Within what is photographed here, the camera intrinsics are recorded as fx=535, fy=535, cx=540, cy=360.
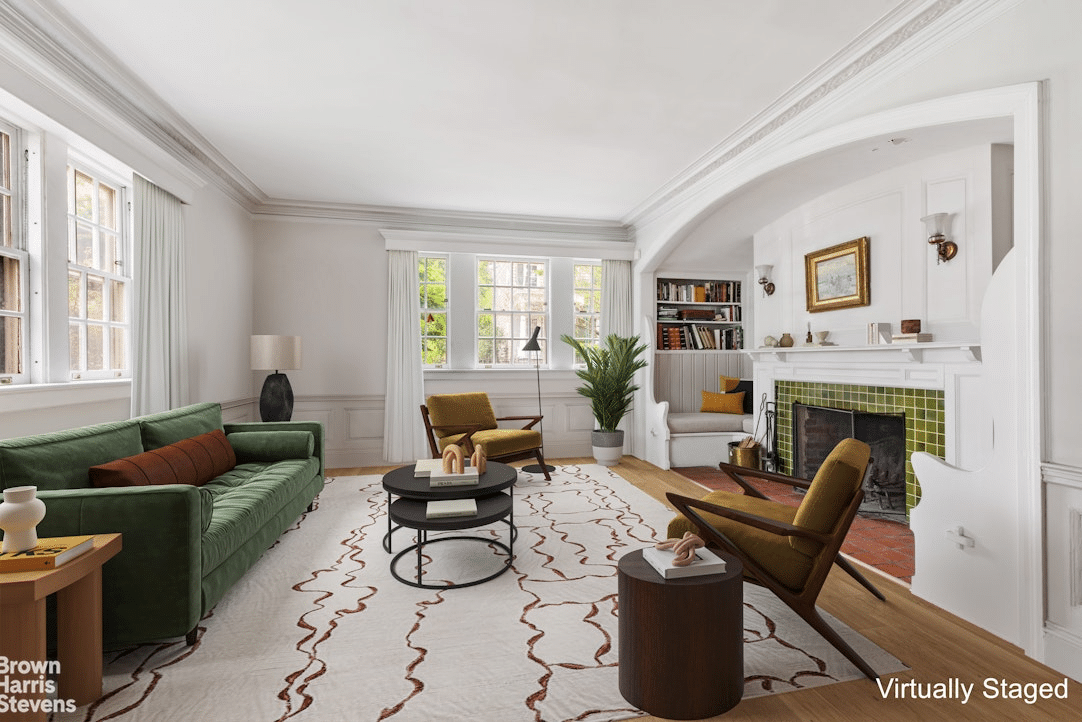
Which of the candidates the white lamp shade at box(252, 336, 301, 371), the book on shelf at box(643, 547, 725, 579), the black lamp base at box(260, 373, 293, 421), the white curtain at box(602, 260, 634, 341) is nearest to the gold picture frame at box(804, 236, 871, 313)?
the white curtain at box(602, 260, 634, 341)

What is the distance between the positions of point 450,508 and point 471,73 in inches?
97.3

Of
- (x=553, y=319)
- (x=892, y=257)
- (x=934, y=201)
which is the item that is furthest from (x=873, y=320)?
(x=553, y=319)

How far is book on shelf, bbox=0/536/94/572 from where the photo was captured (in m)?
1.73

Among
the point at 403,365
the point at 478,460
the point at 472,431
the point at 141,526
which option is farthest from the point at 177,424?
the point at 403,365

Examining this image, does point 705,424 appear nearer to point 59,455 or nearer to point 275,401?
point 275,401

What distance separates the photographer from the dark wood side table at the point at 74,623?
1.70 meters

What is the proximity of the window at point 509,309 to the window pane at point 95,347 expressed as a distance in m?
3.57

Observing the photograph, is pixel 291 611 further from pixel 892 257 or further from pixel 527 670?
pixel 892 257

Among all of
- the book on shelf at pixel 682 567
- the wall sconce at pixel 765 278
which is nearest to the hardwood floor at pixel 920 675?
the book on shelf at pixel 682 567

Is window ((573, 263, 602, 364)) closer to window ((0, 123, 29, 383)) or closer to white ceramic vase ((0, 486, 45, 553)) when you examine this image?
window ((0, 123, 29, 383))

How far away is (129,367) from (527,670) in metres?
3.48

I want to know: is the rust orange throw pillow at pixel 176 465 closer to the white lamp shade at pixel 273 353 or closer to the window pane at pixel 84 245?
the white lamp shade at pixel 273 353

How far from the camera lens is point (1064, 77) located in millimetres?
2076

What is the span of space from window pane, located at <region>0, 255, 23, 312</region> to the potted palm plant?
458 cm
